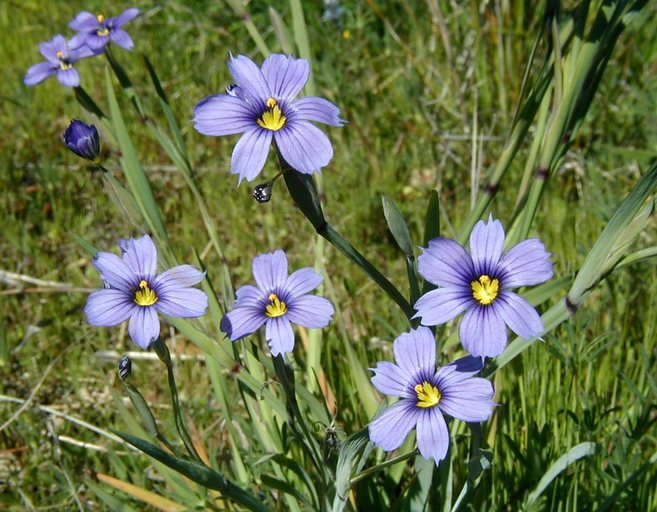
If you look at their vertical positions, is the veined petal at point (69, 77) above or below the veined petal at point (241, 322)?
above

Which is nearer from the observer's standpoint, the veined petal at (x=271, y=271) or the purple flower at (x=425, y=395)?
the purple flower at (x=425, y=395)

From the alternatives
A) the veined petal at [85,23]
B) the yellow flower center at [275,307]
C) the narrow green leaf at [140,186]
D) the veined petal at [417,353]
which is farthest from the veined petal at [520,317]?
the veined petal at [85,23]

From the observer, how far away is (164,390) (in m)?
2.33

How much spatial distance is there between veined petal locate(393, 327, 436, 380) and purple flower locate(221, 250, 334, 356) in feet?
0.46

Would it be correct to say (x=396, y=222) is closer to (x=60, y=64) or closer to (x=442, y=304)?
(x=442, y=304)

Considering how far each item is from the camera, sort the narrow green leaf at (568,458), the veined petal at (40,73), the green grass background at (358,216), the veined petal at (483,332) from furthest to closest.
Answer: the veined petal at (40,73) → the green grass background at (358,216) → the narrow green leaf at (568,458) → the veined petal at (483,332)

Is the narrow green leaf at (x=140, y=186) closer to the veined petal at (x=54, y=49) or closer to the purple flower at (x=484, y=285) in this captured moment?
the veined petal at (x=54, y=49)

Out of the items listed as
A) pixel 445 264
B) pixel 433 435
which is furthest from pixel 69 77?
pixel 433 435

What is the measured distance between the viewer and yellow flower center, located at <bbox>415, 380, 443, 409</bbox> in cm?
117

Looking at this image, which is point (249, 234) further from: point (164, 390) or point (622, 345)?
point (622, 345)

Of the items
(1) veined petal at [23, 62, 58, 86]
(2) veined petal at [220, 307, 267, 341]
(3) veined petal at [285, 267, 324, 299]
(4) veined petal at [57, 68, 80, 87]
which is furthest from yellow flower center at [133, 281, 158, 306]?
(1) veined petal at [23, 62, 58, 86]

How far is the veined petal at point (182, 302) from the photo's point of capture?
121 cm

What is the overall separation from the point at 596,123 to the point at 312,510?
2.06m

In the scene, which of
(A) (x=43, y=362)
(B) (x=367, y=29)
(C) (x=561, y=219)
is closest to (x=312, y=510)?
(A) (x=43, y=362)
